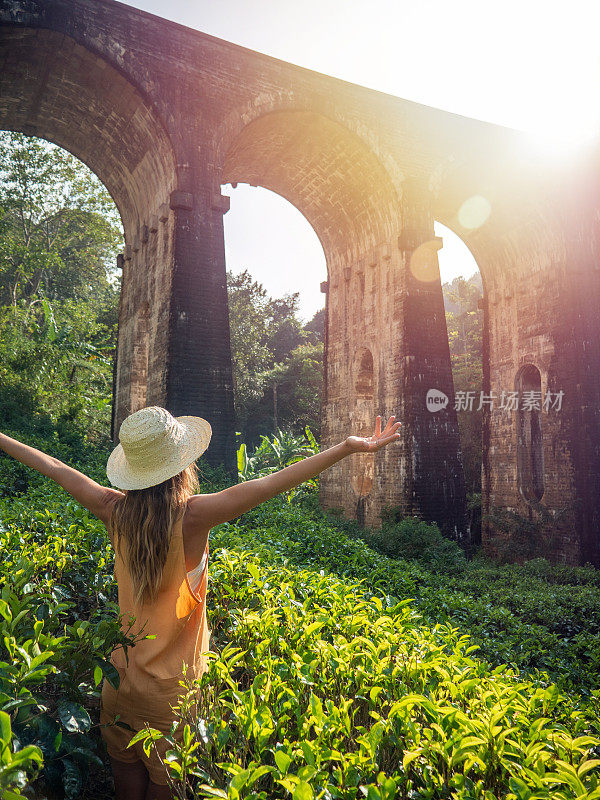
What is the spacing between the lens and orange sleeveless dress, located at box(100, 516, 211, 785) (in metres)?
2.11

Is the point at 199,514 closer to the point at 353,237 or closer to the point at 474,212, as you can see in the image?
the point at 353,237

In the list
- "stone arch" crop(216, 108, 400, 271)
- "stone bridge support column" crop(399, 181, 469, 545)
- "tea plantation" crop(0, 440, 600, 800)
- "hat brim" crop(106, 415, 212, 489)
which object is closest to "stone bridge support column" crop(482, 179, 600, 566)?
"stone bridge support column" crop(399, 181, 469, 545)

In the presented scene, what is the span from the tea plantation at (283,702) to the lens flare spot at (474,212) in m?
12.2

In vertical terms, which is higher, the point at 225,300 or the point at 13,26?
the point at 13,26

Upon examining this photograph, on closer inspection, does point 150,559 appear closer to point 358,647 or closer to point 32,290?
point 358,647

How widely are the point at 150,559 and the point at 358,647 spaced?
101 cm

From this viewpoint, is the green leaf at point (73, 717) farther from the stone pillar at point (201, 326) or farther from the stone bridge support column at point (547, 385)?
the stone bridge support column at point (547, 385)

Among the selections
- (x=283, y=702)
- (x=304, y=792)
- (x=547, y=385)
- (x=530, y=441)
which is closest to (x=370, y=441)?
(x=283, y=702)

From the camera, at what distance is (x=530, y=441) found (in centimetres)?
1375

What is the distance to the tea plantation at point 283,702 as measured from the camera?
1563 mm

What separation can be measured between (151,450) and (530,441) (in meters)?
13.1

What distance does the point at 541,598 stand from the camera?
22.2ft

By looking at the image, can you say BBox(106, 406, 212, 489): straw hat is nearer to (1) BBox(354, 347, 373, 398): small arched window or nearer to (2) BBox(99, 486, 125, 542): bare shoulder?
(2) BBox(99, 486, 125, 542): bare shoulder

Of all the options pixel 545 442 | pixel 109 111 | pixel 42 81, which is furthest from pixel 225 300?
pixel 545 442
